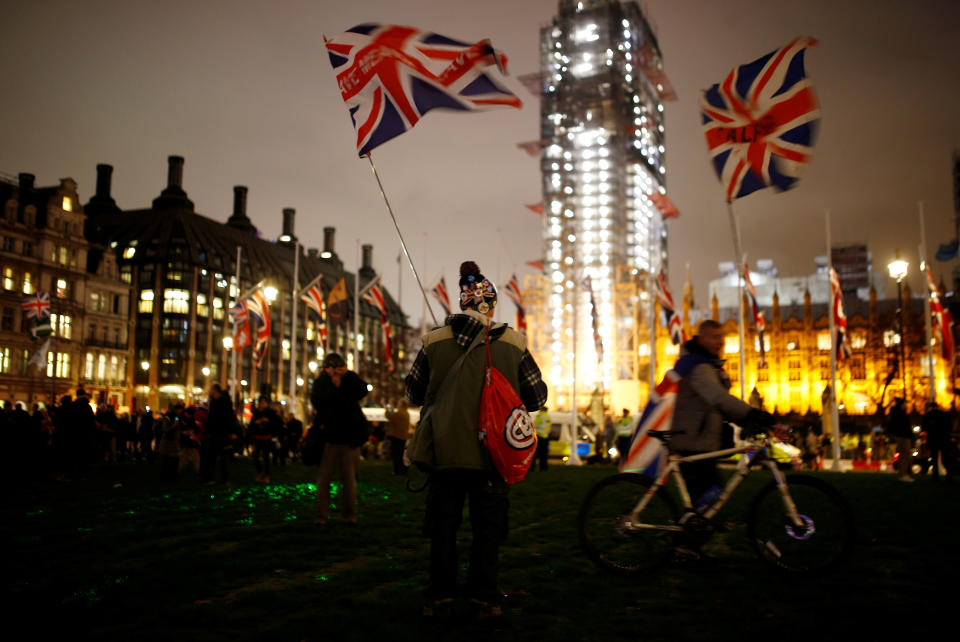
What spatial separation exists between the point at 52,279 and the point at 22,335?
5.91 metres

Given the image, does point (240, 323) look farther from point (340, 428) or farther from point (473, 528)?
point (473, 528)

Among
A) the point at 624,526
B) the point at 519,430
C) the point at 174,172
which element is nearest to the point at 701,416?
the point at 624,526

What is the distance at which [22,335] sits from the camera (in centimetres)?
6244

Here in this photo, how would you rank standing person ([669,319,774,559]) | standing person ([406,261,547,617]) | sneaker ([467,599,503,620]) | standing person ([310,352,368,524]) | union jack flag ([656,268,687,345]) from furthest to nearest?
union jack flag ([656,268,687,345]) → standing person ([310,352,368,524]) → standing person ([669,319,774,559]) → standing person ([406,261,547,617]) → sneaker ([467,599,503,620])

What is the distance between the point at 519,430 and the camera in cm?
478

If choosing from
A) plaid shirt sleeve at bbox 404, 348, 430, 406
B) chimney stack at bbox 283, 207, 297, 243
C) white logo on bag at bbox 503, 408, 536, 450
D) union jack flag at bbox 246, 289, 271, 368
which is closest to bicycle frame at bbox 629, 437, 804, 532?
white logo on bag at bbox 503, 408, 536, 450

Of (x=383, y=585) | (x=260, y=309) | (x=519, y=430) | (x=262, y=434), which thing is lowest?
(x=383, y=585)

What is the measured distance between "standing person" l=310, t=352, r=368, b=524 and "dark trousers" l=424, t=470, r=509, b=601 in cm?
454

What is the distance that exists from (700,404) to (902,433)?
47.1 feet

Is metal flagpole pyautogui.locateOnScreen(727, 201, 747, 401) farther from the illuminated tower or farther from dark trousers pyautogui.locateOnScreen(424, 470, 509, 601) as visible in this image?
the illuminated tower

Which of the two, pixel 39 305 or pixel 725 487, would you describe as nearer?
pixel 725 487

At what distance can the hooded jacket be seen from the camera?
246 inches

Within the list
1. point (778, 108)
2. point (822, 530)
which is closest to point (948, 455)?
point (778, 108)

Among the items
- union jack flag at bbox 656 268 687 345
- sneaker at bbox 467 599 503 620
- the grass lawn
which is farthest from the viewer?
union jack flag at bbox 656 268 687 345
